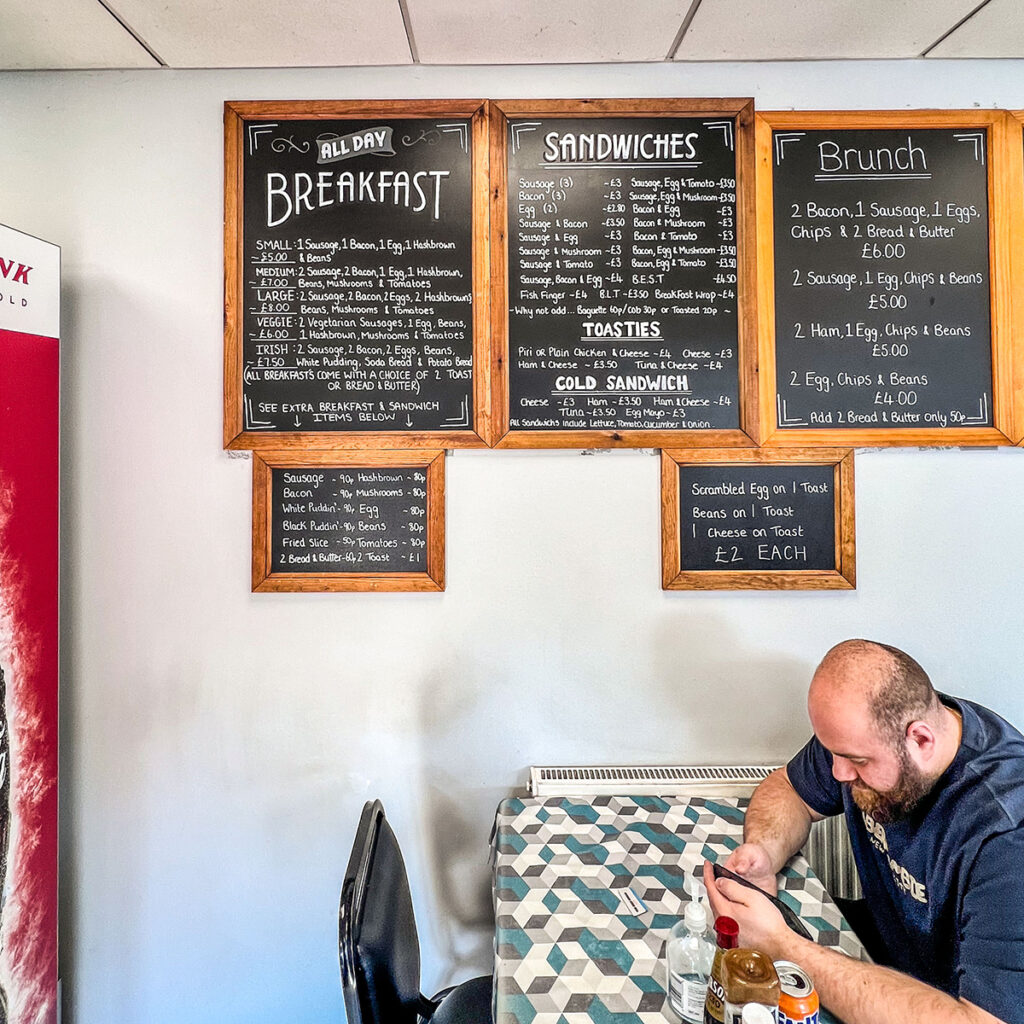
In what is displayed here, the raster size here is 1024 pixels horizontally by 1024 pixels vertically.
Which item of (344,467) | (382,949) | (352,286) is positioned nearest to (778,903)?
(382,949)

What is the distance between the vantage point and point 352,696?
75.6 inches

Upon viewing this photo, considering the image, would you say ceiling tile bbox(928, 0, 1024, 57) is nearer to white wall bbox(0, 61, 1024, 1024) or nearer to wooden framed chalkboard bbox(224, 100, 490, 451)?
white wall bbox(0, 61, 1024, 1024)

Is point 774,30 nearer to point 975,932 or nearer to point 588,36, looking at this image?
point 588,36

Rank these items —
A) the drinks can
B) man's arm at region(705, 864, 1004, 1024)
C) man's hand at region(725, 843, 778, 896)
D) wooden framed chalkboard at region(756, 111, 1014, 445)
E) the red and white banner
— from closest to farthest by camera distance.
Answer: the drinks can < man's arm at region(705, 864, 1004, 1024) < man's hand at region(725, 843, 778, 896) < the red and white banner < wooden framed chalkboard at region(756, 111, 1014, 445)

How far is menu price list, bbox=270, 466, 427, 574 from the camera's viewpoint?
1.89m

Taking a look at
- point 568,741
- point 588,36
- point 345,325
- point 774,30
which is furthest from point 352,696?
point 774,30

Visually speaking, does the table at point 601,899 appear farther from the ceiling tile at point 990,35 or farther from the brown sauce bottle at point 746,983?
the ceiling tile at point 990,35

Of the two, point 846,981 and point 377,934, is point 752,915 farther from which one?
point 377,934

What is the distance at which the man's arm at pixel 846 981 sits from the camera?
3.28 ft

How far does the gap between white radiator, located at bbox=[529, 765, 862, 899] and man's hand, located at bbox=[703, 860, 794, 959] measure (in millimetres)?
563

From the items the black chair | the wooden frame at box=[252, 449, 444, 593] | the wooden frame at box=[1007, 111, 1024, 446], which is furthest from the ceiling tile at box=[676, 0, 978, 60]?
the black chair

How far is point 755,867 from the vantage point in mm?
1355

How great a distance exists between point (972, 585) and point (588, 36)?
2014 millimetres

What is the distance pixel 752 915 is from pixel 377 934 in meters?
0.70
